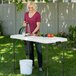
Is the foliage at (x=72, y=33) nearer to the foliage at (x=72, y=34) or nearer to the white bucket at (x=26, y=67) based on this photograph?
the foliage at (x=72, y=34)

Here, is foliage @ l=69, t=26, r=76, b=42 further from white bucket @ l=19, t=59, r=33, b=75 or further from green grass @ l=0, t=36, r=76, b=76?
white bucket @ l=19, t=59, r=33, b=75

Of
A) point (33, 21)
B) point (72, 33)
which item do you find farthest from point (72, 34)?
point (33, 21)

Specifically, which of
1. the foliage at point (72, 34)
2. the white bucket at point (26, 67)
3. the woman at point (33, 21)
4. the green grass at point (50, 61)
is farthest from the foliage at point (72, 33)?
the white bucket at point (26, 67)

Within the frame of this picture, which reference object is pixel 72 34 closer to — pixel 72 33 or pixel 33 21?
pixel 72 33

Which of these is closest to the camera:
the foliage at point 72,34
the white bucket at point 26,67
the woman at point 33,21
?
the white bucket at point 26,67

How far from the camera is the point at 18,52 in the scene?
13016 millimetres

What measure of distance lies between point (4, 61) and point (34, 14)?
2.28 m

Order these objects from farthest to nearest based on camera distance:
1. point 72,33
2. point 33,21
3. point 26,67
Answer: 1. point 72,33
2. point 33,21
3. point 26,67

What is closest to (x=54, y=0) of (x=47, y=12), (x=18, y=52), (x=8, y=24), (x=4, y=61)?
(x=47, y=12)

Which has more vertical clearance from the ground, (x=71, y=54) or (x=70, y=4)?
(x=70, y=4)

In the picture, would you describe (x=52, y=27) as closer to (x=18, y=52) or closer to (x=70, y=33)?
(x=70, y=33)

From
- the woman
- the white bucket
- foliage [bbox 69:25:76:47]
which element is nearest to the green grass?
the white bucket

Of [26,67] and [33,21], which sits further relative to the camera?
[33,21]

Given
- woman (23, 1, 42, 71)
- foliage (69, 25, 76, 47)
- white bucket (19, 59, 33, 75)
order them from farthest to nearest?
foliage (69, 25, 76, 47) → woman (23, 1, 42, 71) → white bucket (19, 59, 33, 75)
